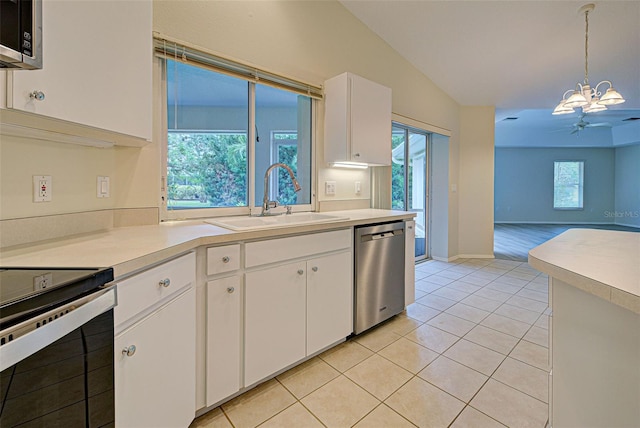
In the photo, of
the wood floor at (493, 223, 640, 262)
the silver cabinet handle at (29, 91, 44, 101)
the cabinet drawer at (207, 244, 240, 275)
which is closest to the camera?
the silver cabinet handle at (29, 91, 44, 101)

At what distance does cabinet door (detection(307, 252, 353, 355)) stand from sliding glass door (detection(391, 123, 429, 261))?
2.35m

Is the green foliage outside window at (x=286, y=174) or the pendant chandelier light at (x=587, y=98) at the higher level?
the pendant chandelier light at (x=587, y=98)

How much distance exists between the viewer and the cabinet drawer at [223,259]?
1399 millimetres

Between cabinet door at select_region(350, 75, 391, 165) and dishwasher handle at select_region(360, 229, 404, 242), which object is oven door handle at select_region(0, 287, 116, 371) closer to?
dishwasher handle at select_region(360, 229, 404, 242)

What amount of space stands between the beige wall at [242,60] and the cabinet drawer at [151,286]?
2.03 feet

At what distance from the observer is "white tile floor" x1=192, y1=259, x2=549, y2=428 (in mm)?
1466

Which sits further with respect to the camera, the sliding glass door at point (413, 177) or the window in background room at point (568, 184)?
the window in background room at point (568, 184)

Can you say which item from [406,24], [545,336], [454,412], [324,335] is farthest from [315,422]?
[406,24]

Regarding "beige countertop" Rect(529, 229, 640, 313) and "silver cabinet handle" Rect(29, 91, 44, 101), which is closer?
"beige countertop" Rect(529, 229, 640, 313)

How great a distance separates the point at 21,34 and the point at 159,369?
1152 millimetres

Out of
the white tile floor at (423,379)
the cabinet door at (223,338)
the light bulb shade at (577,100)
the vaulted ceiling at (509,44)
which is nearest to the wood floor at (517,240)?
the light bulb shade at (577,100)

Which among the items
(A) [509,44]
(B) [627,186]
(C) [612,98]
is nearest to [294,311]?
(C) [612,98]

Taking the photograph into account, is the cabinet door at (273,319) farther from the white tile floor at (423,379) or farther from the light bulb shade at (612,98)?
the light bulb shade at (612,98)

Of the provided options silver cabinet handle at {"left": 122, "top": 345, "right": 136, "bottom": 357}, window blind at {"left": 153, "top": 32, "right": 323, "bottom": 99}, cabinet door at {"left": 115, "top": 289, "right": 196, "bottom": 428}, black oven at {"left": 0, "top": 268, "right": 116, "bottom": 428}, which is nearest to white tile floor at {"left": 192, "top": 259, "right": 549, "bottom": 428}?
cabinet door at {"left": 115, "top": 289, "right": 196, "bottom": 428}
